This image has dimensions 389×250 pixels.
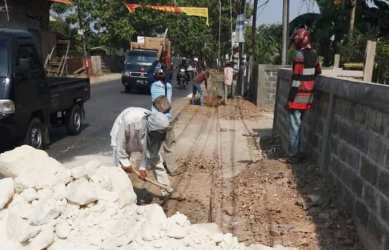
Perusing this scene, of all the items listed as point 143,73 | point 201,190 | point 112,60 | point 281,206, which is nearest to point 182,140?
point 201,190

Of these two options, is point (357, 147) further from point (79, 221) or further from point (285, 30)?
point (285, 30)

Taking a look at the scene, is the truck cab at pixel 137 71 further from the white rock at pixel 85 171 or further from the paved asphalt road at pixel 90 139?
the white rock at pixel 85 171

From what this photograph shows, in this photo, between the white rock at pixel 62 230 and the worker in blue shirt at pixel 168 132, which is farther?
the worker in blue shirt at pixel 168 132

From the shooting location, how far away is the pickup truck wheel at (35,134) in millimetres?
8906

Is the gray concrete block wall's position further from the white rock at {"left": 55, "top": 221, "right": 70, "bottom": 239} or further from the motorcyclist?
the motorcyclist

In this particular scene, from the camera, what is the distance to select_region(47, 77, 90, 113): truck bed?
10449mm

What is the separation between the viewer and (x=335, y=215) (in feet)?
19.5

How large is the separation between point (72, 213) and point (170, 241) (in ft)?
2.95

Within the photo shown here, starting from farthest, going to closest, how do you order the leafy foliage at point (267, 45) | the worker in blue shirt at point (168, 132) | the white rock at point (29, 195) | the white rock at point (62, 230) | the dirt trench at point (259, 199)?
the leafy foliage at point (267, 45) < the worker in blue shirt at point (168, 132) < the dirt trench at point (259, 199) < the white rock at point (29, 195) < the white rock at point (62, 230)

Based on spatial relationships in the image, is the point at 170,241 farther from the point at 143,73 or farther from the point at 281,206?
the point at 143,73

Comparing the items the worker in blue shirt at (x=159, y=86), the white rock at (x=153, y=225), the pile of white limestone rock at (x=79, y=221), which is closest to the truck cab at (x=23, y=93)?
the worker in blue shirt at (x=159, y=86)

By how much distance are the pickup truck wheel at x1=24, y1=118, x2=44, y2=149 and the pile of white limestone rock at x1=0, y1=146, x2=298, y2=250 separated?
3.88 meters

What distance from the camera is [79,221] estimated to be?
4730 mm

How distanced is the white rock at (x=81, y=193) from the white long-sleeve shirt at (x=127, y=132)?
111cm
